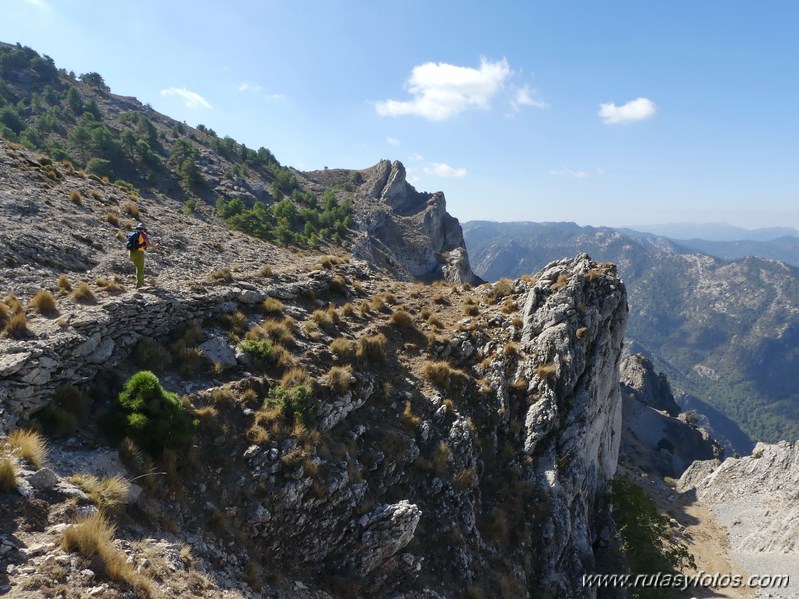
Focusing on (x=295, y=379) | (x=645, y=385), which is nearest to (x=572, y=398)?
(x=295, y=379)

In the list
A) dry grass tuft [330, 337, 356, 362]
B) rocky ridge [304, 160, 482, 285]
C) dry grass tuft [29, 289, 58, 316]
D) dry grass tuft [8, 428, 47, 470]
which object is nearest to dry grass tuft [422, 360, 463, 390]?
dry grass tuft [330, 337, 356, 362]

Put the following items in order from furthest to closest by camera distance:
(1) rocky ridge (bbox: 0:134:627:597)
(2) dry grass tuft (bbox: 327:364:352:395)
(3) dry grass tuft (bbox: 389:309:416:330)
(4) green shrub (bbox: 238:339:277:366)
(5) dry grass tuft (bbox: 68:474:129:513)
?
(3) dry grass tuft (bbox: 389:309:416:330), (2) dry grass tuft (bbox: 327:364:352:395), (4) green shrub (bbox: 238:339:277:366), (1) rocky ridge (bbox: 0:134:627:597), (5) dry grass tuft (bbox: 68:474:129:513)

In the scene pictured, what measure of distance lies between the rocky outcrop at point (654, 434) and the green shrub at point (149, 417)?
244ft

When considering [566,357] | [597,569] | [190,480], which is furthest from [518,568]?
[190,480]

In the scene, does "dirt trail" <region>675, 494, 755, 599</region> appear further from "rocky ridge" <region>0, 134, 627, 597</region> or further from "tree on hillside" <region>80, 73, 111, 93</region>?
"tree on hillside" <region>80, 73, 111, 93</region>

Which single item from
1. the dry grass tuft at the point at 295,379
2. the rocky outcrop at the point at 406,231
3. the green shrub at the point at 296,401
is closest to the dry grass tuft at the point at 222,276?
the dry grass tuft at the point at 295,379

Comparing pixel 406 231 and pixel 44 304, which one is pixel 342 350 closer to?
pixel 44 304

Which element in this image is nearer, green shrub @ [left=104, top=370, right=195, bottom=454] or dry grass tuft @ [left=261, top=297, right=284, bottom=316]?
green shrub @ [left=104, top=370, right=195, bottom=454]

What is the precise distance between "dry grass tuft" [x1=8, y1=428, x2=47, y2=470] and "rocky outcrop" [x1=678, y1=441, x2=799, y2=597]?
45009 millimetres

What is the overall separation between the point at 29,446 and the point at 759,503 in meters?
62.8

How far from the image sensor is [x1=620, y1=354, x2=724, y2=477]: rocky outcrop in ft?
255

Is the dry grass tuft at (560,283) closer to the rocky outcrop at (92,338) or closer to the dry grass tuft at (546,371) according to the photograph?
the dry grass tuft at (546,371)

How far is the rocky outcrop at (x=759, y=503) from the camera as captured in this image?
3534 centimetres

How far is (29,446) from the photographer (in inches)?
382
